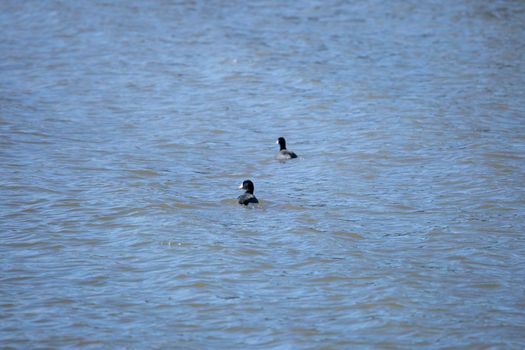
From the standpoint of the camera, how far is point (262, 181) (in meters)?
13.4

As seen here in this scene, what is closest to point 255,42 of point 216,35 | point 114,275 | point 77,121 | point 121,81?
point 216,35

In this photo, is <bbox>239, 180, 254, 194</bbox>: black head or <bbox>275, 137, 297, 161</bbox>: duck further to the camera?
<bbox>275, 137, 297, 161</bbox>: duck

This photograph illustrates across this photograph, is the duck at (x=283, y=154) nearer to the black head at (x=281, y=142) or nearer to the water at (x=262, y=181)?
the black head at (x=281, y=142)

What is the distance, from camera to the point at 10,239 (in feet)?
34.9

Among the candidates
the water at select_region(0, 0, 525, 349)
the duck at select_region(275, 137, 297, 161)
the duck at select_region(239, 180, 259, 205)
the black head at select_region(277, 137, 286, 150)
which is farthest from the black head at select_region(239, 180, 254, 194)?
the black head at select_region(277, 137, 286, 150)

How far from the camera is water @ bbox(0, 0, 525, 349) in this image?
8.66m

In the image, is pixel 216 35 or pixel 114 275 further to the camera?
pixel 216 35

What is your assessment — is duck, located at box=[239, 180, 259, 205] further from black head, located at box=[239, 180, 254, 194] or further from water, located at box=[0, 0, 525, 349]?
water, located at box=[0, 0, 525, 349]

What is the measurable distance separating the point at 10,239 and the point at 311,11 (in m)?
16.5

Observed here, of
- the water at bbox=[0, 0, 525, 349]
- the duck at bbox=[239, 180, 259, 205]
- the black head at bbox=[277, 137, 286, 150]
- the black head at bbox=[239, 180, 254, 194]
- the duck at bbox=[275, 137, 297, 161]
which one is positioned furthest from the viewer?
the black head at bbox=[277, 137, 286, 150]

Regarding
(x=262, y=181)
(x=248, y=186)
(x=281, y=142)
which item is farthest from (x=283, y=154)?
(x=248, y=186)

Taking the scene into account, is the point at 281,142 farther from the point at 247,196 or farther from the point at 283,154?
the point at 247,196

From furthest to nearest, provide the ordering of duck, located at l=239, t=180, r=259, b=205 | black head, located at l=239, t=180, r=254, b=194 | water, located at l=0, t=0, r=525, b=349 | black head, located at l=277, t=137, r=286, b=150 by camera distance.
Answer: black head, located at l=277, t=137, r=286, b=150 → black head, located at l=239, t=180, r=254, b=194 → duck, located at l=239, t=180, r=259, b=205 → water, located at l=0, t=0, r=525, b=349

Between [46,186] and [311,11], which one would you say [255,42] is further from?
[46,186]
